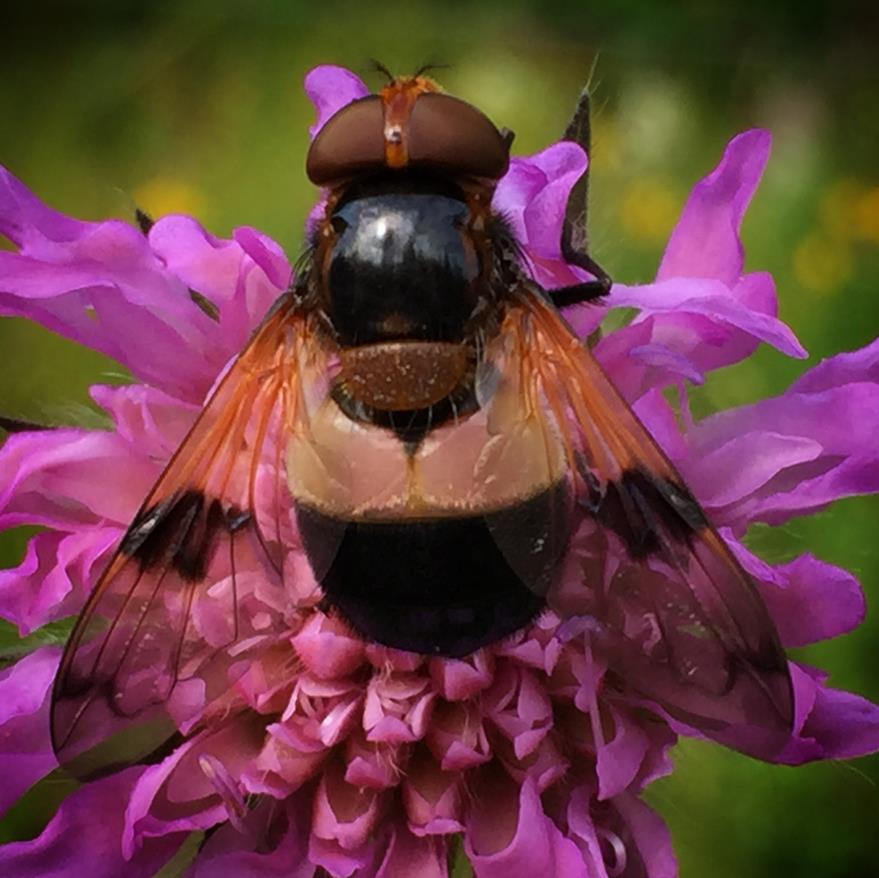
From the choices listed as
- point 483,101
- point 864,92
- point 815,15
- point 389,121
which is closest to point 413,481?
point 389,121

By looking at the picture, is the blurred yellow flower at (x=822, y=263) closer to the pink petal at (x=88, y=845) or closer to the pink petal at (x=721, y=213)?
the pink petal at (x=721, y=213)

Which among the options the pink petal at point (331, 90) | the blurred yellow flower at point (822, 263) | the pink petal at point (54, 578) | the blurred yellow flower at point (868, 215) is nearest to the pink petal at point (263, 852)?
the pink petal at point (54, 578)

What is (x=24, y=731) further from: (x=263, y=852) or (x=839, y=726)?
(x=839, y=726)

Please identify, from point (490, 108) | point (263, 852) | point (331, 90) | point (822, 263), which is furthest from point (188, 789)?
point (490, 108)

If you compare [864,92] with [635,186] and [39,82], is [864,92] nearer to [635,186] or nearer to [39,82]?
[635,186]

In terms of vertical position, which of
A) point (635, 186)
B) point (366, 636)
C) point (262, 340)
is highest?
point (262, 340)

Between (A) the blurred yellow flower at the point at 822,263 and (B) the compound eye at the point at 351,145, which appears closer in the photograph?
(B) the compound eye at the point at 351,145
